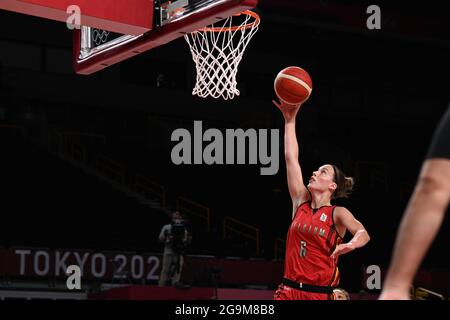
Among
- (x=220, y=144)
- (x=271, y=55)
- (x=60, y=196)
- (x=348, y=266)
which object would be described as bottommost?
(x=348, y=266)

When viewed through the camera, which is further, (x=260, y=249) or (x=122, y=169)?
(x=122, y=169)

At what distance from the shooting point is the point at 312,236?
5.33 m

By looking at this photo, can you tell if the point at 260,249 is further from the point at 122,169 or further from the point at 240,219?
the point at 122,169

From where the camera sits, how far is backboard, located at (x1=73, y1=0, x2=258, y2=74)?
17.0ft

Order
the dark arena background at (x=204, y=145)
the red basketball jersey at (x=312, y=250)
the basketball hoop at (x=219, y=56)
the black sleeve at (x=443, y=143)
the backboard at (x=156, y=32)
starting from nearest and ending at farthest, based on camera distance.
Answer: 1. the black sleeve at (x=443, y=143)
2. the backboard at (x=156, y=32)
3. the red basketball jersey at (x=312, y=250)
4. the basketball hoop at (x=219, y=56)
5. the dark arena background at (x=204, y=145)

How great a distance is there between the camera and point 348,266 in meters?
14.5

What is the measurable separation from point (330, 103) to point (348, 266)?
280 inches

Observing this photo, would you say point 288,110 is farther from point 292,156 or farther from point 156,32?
point 156,32

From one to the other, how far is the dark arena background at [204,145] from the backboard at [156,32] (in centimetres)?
581

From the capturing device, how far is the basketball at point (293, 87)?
5480 millimetres

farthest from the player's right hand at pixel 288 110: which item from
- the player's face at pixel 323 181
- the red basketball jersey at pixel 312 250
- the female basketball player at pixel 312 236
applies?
the red basketball jersey at pixel 312 250

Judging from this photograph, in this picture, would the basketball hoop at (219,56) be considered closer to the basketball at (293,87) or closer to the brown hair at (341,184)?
the basketball at (293,87)

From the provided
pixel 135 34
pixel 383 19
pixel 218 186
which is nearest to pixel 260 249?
pixel 218 186

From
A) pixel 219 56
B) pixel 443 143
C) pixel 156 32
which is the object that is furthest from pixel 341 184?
pixel 443 143
